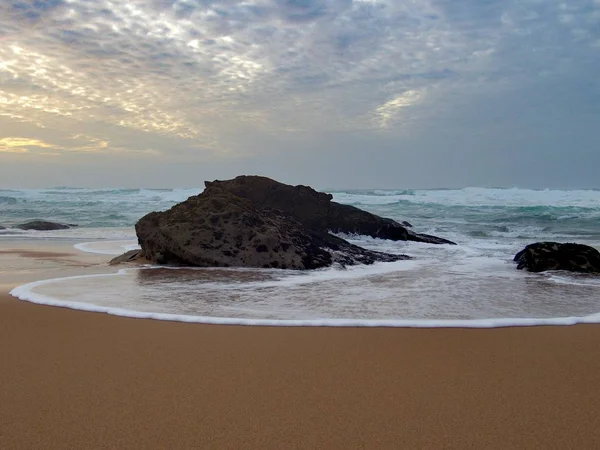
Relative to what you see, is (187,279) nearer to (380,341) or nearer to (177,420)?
(380,341)

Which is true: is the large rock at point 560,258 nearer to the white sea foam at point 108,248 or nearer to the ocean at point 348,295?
the ocean at point 348,295

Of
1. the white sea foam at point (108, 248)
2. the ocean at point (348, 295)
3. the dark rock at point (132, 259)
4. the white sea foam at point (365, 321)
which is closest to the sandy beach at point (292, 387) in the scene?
the white sea foam at point (365, 321)

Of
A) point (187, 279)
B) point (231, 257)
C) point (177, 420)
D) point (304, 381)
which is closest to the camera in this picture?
point (177, 420)

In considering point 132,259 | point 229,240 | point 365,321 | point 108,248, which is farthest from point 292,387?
point 108,248

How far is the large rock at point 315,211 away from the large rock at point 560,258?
404 centimetres

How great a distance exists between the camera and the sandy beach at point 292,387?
79.9 inches

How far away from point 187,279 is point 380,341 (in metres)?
3.12

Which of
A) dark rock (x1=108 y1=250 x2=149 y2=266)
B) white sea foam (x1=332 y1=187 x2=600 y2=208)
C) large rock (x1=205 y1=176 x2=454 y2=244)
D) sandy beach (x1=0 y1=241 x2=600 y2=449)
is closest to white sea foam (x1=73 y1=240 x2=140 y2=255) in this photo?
dark rock (x1=108 y1=250 x2=149 y2=266)

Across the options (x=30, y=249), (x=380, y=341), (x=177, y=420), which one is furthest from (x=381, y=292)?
(x=30, y=249)

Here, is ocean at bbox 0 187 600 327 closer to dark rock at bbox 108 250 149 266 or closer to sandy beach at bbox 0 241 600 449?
sandy beach at bbox 0 241 600 449

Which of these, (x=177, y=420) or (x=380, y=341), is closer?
(x=177, y=420)

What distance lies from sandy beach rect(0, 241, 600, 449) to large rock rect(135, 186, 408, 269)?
328cm

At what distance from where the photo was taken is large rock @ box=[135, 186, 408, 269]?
7.00 meters

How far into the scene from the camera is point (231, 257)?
7008mm
